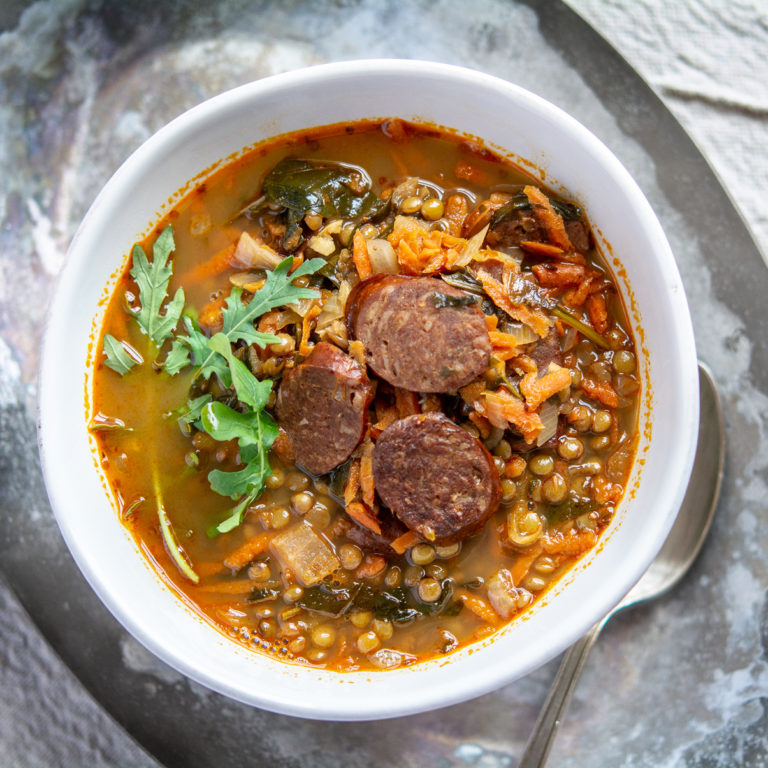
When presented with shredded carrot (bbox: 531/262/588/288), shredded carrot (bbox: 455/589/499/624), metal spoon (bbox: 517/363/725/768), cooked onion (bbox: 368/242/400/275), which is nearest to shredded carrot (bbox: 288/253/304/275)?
cooked onion (bbox: 368/242/400/275)

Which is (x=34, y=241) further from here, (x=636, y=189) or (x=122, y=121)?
(x=636, y=189)

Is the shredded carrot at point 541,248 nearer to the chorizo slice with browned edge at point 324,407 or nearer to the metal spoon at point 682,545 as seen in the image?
the chorizo slice with browned edge at point 324,407

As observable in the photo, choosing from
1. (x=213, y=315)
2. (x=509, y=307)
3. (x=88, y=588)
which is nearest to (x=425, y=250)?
(x=509, y=307)

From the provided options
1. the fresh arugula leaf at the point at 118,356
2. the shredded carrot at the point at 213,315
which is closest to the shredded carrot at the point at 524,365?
the shredded carrot at the point at 213,315

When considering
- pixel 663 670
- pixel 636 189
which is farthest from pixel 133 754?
pixel 636 189

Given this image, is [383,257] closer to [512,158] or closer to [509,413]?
[512,158]

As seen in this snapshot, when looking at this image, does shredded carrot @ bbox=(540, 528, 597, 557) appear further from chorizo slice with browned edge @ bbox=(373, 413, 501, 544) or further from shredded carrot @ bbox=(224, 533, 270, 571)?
shredded carrot @ bbox=(224, 533, 270, 571)
